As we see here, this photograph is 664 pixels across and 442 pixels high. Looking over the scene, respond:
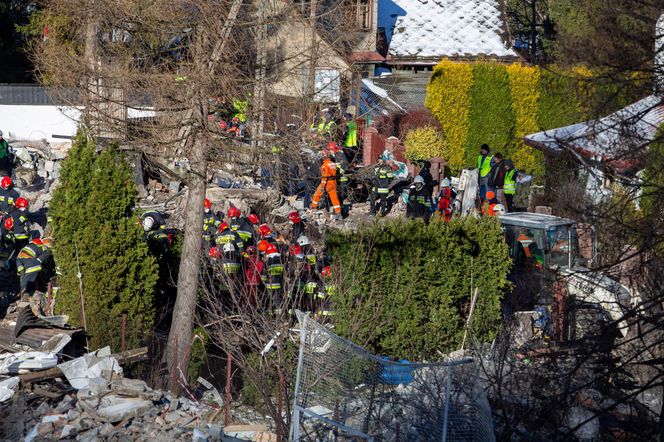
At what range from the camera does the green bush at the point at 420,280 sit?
49.8ft

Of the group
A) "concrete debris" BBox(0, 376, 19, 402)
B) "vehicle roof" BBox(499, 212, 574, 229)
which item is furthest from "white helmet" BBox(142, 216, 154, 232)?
"vehicle roof" BBox(499, 212, 574, 229)

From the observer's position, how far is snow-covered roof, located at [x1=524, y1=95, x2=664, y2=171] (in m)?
8.15

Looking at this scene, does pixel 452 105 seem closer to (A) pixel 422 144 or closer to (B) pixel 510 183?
(A) pixel 422 144

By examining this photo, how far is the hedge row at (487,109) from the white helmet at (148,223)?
41.5 feet

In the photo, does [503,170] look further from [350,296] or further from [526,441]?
[526,441]

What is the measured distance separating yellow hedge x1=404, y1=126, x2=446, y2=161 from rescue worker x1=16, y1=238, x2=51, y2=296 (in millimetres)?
12502

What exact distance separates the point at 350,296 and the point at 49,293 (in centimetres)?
581

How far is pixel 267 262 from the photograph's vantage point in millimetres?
15438

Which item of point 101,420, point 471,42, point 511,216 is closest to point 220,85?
point 101,420

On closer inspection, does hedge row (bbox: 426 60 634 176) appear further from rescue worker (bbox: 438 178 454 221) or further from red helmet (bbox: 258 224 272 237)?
red helmet (bbox: 258 224 272 237)

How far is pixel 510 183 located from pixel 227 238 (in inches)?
332

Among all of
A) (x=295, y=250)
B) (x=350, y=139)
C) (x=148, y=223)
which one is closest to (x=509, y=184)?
(x=350, y=139)

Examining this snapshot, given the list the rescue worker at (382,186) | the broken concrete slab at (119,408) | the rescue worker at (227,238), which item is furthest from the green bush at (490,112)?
the broken concrete slab at (119,408)

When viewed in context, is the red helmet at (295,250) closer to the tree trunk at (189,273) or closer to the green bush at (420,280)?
the green bush at (420,280)
